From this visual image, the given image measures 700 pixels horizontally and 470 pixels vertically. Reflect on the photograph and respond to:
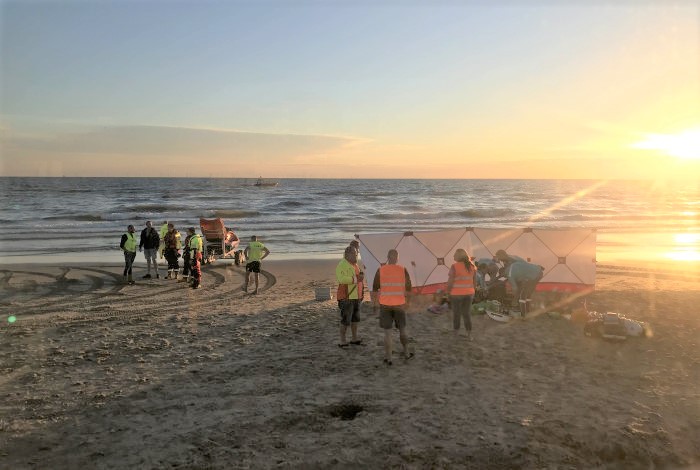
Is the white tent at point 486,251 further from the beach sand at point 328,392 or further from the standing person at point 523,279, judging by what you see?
the standing person at point 523,279

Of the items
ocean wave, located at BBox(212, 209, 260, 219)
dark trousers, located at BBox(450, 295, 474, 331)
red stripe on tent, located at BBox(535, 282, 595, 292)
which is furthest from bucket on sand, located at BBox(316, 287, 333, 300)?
ocean wave, located at BBox(212, 209, 260, 219)

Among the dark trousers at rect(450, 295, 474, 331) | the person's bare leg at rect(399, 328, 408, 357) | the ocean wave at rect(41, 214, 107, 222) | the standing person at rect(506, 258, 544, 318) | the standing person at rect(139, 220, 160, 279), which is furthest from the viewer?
the ocean wave at rect(41, 214, 107, 222)

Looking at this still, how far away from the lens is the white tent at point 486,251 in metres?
12.9

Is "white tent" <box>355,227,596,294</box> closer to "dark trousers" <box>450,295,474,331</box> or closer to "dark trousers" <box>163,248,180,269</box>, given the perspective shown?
"dark trousers" <box>450,295,474,331</box>

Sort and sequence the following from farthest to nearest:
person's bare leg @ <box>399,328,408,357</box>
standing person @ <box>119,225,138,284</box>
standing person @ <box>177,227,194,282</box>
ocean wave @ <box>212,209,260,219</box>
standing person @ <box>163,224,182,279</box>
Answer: ocean wave @ <box>212,209,260,219</box>
standing person @ <box>163,224,182,279</box>
standing person @ <box>177,227,194,282</box>
standing person @ <box>119,225,138,284</box>
person's bare leg @ <box>399,328,408,357</box>

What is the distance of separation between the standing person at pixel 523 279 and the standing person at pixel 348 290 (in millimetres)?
3755

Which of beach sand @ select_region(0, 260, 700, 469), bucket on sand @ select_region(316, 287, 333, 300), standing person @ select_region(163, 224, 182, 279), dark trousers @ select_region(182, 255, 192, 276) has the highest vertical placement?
→ standing person @ select_region(163, 224, 182, 279)

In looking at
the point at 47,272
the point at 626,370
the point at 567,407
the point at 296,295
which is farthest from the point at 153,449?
the point at 47,272

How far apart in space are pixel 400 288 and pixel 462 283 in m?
Answer: 1.88

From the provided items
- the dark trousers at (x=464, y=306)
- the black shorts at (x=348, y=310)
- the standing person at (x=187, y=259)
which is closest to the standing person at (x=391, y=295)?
the black shorts at (x=348, y=310)

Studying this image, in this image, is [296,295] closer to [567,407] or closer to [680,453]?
[567,407]

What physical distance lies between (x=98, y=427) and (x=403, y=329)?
455 cm

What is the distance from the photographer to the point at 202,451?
5.48 metres

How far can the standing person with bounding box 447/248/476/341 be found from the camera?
30.1ft
